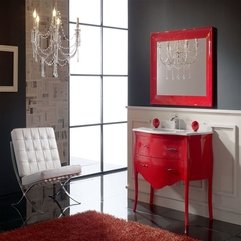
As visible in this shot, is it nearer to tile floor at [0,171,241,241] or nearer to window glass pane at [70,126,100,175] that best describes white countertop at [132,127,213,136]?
tile floor at [0,171,241,241]

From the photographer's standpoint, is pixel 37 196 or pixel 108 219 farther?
pixel 37 196

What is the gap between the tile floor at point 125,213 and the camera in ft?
14.3

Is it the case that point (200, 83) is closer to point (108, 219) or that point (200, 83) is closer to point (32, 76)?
point (108, 219)

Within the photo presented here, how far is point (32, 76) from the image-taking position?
609 centimetres

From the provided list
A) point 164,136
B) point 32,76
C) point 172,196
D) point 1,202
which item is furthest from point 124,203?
point 32,76

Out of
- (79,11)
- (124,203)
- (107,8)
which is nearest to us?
(124,203)

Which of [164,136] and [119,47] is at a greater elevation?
[119,47]

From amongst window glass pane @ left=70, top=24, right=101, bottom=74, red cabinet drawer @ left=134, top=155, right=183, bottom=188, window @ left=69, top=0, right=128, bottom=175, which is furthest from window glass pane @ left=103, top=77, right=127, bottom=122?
red cabinet drawer @ left=134, top=155, right=183, bottom=188

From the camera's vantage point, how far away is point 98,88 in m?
7.25

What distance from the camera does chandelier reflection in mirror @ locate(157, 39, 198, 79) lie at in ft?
16.2

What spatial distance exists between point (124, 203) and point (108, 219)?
0.81m

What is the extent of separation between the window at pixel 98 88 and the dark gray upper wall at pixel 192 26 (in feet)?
4.83

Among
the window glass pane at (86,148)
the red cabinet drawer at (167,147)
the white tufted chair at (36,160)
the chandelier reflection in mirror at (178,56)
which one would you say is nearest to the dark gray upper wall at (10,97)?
the white tufted chair at (36,160)

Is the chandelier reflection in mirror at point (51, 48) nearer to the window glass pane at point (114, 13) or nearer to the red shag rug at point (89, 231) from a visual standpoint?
the window glass pane at point (114, 13)
